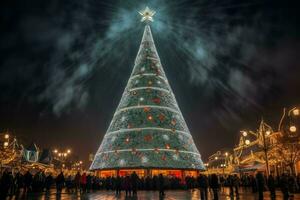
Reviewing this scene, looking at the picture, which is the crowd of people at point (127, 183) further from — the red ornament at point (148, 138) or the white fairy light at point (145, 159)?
the red ornament at point (148, 138)

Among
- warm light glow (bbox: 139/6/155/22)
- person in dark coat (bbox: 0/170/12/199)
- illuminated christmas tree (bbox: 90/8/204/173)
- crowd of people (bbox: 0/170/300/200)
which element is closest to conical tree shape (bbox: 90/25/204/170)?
illuminated christmas tree (bbox: 90/8/204/173)

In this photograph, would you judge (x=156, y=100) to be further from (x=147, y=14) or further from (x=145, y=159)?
(x=147, y=14)

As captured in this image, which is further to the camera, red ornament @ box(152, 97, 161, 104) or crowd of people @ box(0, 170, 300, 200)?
red ornament @ box(152, 97, 161, 104)

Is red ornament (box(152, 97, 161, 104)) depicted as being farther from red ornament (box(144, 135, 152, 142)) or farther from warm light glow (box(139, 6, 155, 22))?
warm light glow (box(139, 6, 155, 22))

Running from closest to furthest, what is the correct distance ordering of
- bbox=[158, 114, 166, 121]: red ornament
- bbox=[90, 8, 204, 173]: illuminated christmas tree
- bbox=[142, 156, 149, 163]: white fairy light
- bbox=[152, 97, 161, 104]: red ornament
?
bbox=[142, 156, 149, 163]: white fairy light → bbox=[90, 8, 204, 173]: illuminated christmas tree → bbox=[158, 114, 166, 121]: red ornament → bbox=[152, 97, 161, 104]: red ornament

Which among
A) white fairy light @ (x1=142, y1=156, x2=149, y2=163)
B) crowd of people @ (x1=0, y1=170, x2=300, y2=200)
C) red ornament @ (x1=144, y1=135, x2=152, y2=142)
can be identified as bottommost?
crowd of people @ (x1=0, y1=170, x2=300, y2=200)

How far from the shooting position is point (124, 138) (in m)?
34.6

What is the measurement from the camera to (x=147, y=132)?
34.6m

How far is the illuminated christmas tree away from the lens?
108 ft

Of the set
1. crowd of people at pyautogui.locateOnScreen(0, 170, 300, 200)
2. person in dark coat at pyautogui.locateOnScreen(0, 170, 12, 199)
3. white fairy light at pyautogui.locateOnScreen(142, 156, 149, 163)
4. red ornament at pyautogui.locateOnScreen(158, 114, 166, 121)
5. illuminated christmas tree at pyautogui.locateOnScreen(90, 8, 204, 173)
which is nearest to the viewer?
person in dark coat at pyautogui.locateOnScreen(0, 170, 12, 199)

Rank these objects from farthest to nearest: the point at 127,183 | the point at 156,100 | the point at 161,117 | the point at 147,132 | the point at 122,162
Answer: the point at 156,100, the point at 161,117, the point at 147,132, the point at 122,162, the point at 127,183

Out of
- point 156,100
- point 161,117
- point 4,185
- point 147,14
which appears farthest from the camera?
point 147,14

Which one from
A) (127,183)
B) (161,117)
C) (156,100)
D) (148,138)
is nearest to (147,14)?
(156,100)

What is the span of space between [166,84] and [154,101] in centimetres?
435
